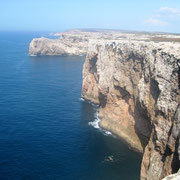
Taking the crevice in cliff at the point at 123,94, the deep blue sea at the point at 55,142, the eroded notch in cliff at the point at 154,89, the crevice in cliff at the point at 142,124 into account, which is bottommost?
the deep blue sea at the point at 55,142

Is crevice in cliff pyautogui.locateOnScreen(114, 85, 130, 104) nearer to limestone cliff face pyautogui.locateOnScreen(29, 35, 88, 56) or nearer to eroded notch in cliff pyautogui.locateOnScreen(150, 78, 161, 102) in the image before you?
eroded notch in cliff pyautogui.locateOnScreen(150, 78, 161, 102)

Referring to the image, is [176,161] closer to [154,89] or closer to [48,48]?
[154,89]

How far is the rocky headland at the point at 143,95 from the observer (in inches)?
1435

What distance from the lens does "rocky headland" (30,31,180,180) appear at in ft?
120

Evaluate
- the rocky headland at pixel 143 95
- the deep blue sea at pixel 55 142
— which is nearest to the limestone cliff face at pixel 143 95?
the rocky headland at pixel 143 95

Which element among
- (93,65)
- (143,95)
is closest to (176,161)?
(143,95)

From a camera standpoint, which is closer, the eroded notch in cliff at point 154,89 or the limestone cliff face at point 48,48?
the eroded notch in cliff at point 154,89

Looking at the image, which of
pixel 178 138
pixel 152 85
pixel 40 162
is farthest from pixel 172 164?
pixel 40 162

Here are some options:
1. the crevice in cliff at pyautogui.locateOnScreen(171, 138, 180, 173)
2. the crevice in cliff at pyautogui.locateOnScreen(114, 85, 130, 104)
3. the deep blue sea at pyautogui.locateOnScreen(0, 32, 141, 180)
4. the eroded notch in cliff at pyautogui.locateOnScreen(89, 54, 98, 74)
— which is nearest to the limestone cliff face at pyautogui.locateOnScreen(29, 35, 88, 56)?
the deep blue sea at pyautogui.locateOnScreen(0, 32, 141, 180)

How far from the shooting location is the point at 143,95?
46656 mm

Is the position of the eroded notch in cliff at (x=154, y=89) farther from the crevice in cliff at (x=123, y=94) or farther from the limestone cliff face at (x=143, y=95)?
the crevice in cliff at (x=123, y=94)

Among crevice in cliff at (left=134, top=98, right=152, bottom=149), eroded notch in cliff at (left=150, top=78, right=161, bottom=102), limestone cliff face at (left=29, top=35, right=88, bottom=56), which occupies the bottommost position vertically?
crevice in cliff at (left=134, top=98, right=152, bottom=149)

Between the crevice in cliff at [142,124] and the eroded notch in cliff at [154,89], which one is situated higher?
the eroded notch in cliff at [154,89]

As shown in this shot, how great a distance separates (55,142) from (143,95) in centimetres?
2351
